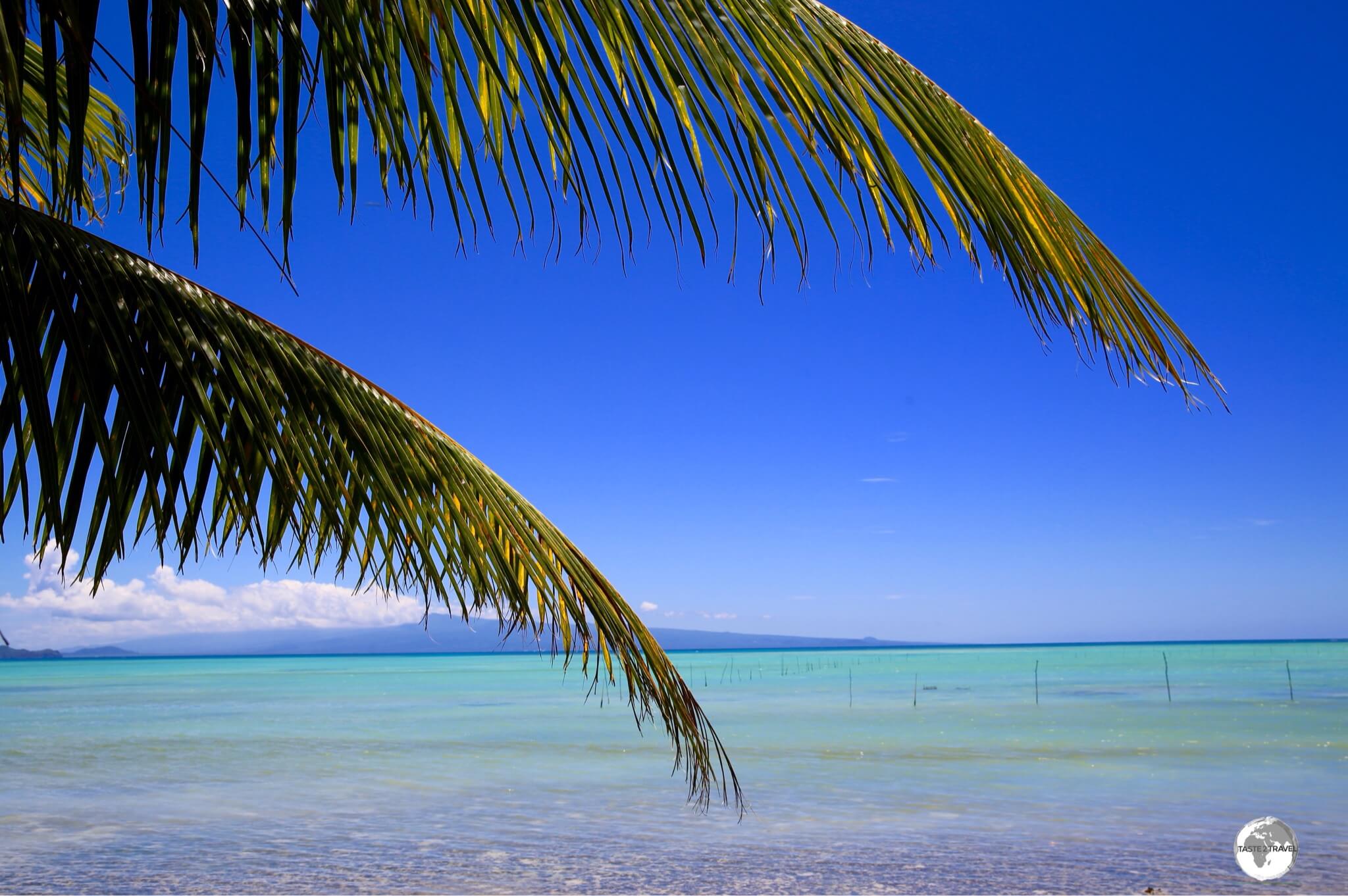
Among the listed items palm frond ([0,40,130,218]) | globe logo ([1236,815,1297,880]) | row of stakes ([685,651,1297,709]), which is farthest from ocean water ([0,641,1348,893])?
palm frond ([0,40,130,218])

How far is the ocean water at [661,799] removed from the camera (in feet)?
39.6

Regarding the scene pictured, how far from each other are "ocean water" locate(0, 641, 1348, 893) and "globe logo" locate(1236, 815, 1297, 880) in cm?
18

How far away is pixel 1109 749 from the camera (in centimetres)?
2422

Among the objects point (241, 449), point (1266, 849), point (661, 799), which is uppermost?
point (241, 449)

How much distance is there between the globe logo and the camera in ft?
38.0

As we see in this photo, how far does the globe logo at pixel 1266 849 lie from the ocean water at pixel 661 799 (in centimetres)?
18

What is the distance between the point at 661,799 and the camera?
17.6m

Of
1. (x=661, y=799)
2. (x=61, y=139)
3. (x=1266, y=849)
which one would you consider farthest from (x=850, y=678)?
(x=61, y=139)

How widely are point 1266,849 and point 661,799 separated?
8923 mm

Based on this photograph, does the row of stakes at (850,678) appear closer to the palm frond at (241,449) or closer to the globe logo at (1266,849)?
the globe logo at (1266,849)

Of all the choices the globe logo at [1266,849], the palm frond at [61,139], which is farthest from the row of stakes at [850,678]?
the palm frond at [61,139]

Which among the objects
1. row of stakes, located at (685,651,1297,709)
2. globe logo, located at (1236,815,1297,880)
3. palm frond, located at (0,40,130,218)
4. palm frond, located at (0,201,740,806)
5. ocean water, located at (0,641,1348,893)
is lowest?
row of stakes, located at (685,651,1297,709)

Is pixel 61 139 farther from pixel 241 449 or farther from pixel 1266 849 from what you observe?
pixel 1266 849

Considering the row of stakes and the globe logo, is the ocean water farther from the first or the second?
the row of stakes
